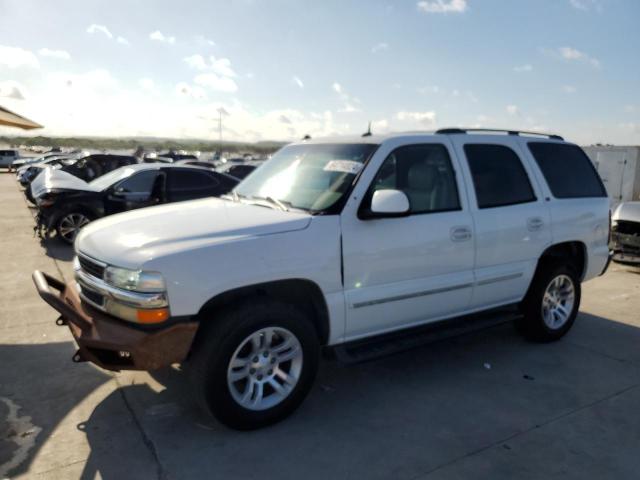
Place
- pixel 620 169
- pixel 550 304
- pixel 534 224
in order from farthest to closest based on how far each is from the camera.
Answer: pixel 620 169
pixel 550 304
pixel 534 224

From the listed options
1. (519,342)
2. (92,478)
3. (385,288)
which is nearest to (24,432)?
(92,478)

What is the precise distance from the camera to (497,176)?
14.9 ft

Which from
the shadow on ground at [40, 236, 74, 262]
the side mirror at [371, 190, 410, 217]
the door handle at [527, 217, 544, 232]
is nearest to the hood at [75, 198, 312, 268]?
the side mirror at [371, 190, 410, 217]

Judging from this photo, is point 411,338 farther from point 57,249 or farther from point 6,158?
point 6,158

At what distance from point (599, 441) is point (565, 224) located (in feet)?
7.19

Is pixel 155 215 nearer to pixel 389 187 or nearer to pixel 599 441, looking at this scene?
pixel 389 187

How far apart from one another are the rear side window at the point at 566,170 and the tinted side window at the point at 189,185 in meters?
6.32

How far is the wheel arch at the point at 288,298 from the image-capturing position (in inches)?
127

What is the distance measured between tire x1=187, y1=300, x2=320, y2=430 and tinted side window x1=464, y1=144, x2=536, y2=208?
1962mm

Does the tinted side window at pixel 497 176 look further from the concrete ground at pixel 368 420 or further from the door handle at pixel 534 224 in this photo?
the concrete ground at pixel 368 420

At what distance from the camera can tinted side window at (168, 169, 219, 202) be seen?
952cm

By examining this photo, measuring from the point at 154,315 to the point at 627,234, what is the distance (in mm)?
7723

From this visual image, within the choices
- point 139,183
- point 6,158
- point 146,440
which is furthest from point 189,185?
point 6,158

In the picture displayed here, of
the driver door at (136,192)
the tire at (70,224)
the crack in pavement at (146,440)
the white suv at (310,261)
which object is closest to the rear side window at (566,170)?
the white suv at (310,261)
